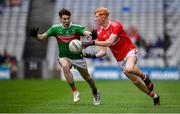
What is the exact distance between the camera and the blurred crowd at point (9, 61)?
37344 millimetres

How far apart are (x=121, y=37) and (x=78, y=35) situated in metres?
1.32

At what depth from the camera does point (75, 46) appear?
577 inches

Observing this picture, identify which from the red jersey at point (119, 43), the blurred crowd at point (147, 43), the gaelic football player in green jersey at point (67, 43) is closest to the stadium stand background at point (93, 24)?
the blurred crowd at point (147, 43)

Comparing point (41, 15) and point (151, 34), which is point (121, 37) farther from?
point (41, 15)

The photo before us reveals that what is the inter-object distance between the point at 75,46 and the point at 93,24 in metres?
26.4

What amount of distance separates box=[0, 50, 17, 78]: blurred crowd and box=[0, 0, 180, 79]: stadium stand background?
0.57 meters

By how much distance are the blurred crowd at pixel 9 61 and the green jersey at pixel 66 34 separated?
22.0m

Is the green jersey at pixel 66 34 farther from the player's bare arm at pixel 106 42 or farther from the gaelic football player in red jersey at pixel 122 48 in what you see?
the player's bare arm at pixel 106 42

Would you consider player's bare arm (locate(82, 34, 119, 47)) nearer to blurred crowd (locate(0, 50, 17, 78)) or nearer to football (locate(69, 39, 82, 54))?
football (locate(69, 39, 82, 54))

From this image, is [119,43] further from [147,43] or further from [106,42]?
[147,43]

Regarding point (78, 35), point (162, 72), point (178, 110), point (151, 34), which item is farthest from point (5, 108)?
point (151, 34)

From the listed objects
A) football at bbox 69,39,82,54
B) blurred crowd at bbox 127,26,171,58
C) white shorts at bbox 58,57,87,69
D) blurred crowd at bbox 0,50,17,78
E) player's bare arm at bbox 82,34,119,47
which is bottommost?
blurred crowd at bbox 0,50,17,78

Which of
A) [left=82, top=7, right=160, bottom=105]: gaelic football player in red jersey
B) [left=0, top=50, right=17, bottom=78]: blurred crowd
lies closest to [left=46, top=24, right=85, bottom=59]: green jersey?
[left=82, top=7, right=160, bottom=105]: gaelic football player in red jersey

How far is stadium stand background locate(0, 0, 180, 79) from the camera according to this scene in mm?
39188
